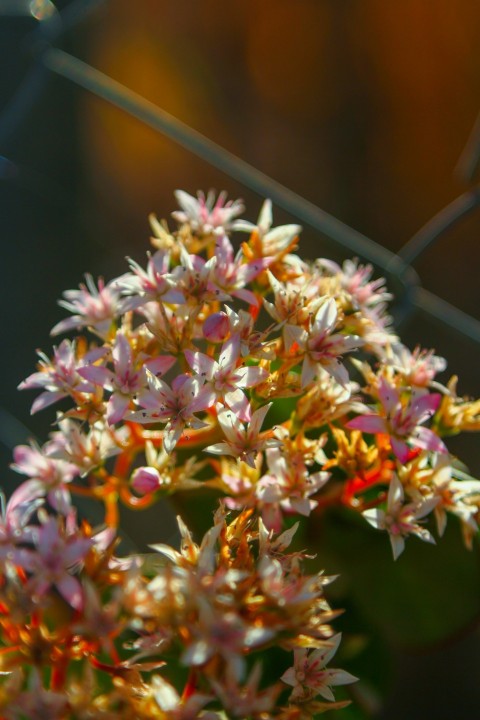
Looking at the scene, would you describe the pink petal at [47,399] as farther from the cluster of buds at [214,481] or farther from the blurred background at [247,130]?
the blurred background at [247,130]

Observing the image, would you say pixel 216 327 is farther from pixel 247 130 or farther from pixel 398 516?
pixel 247 130

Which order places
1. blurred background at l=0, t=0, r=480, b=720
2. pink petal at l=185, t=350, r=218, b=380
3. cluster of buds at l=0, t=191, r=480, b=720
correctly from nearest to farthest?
cluster of buds at l=0, t=191, r=480, b=720 < pink petal at l=185, t=350, r=218, b=380 < blurred background at l=0, t=0, r=480, b=720

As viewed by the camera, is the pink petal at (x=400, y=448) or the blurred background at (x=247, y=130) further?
the blurred background at (x=247, y=130)

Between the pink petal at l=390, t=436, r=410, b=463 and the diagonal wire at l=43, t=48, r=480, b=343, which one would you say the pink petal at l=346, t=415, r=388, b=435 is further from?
the diagonal wire at l=43, t=48, r=480, b=343

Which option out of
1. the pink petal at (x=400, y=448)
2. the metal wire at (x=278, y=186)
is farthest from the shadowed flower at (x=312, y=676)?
the metal wire at (x=278, y=186)

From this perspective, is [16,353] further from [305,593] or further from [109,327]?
[305,593]

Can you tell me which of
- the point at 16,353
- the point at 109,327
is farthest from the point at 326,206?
the point at 109,327

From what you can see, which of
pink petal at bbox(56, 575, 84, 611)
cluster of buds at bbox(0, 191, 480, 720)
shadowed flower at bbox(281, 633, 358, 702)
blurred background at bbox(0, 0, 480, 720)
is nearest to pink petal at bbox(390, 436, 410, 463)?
cluster of buds at bbox(0, 191, 480, 720)
